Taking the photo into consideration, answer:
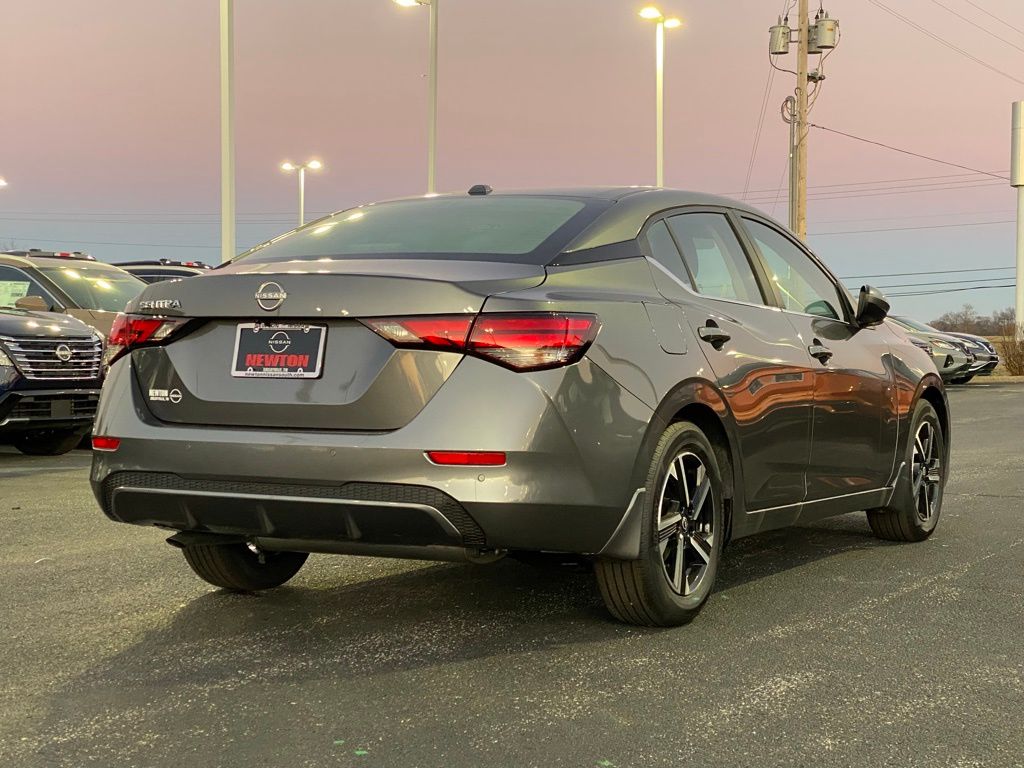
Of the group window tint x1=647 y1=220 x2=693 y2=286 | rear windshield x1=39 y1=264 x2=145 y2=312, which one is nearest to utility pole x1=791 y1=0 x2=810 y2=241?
rear windshield x1=39 y1=264 x2=145 y2=312

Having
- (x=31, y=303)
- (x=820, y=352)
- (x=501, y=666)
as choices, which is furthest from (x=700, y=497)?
(x=31, y=303)

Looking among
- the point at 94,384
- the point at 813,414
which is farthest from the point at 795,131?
the point at 813,414

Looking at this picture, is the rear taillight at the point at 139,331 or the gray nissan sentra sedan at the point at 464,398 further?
the rear taillight at the point at 139,331

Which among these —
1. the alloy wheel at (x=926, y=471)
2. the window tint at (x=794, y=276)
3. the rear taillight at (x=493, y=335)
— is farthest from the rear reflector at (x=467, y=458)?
the alloy wheel at (x=926, y=471)

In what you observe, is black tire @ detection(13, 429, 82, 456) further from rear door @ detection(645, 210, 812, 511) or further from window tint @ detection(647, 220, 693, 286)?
window tint @ detection(647, 220, 693, 286)

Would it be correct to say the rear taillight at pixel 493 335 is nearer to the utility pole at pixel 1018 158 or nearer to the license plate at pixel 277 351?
the license plate at pixel 277 351

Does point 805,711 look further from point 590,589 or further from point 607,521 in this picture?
point 590,589

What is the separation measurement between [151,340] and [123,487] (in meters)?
0.52

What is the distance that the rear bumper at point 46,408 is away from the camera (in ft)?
36.2

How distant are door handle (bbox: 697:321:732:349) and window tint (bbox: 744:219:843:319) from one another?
908 mm

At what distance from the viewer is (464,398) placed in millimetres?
4043

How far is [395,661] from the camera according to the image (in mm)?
4328

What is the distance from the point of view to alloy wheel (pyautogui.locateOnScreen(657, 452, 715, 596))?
15.4 feet

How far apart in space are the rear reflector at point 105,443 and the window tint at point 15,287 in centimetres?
911
